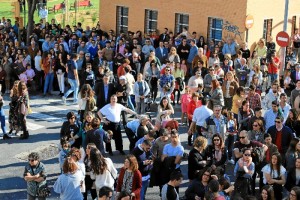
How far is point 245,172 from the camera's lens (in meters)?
12.9

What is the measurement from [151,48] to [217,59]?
305cm

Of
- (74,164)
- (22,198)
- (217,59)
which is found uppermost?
(217,59)

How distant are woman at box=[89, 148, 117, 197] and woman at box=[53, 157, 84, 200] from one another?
43 cm

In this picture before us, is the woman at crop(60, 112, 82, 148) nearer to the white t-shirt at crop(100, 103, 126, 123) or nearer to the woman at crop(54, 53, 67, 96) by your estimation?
the white t-shirt at crop(100, 103, 126, 123)

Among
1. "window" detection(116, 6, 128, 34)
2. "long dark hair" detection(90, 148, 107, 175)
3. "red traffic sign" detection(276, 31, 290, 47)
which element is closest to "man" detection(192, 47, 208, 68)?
"red traffic sign" detection(276, 31, 290, 47)

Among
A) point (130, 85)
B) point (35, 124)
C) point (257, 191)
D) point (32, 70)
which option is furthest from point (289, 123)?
point (32, 70)

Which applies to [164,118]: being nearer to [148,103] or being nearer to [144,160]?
[144,160]

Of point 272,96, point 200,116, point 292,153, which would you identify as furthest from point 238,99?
point 292,153

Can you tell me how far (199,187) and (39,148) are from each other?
6894 millimetres

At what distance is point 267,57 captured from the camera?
1064 inches

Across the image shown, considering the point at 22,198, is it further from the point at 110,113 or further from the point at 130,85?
the point at 130,85

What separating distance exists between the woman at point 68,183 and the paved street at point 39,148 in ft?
7.89

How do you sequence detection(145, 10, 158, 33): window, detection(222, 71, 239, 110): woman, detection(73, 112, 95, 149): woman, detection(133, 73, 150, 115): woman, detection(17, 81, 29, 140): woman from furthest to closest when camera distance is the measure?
detection(145, 10, 158, 33): window → detection(133, 73, 150, 115): woman → detection(222, 71, 239, 110): woman → detection(17, 81, 29, 140): woman → detection(73, 112, 95, 149): woman

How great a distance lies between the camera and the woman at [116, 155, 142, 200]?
11781 millimetres
